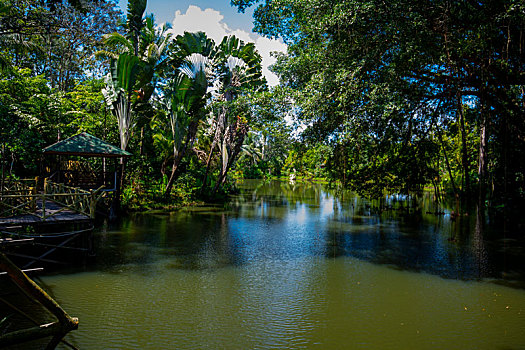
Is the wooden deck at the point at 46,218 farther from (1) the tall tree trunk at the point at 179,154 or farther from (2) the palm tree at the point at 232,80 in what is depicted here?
(2) the palm tree at the point at 232,80

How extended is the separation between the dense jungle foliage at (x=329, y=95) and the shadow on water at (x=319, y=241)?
1821 mm

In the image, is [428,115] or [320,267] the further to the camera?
[428,115]

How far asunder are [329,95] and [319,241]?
5603 millimetres

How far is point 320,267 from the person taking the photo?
1027cm

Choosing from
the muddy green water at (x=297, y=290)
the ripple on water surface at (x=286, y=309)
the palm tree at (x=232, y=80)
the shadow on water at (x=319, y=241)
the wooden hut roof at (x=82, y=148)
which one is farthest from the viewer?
the palm tree at (x=232, y=80)

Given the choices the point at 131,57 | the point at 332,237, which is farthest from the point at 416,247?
the point at 131,57

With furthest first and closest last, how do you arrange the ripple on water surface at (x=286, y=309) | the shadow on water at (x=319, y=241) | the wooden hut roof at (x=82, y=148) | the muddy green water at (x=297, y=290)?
the wooden hut roof at (x=82, y=148) < the shadow on water at (x=319, y=241) < the muddy green water at (x=297, y=290) < the ripple on water surface at (x=286, y=309)

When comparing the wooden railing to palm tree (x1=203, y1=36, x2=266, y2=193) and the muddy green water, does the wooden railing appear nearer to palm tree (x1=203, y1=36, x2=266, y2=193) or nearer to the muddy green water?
the muddy green water

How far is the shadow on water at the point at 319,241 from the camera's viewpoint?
1045 centimetres

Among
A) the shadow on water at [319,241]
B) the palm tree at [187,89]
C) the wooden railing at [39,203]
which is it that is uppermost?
the palm tree at [187,89]

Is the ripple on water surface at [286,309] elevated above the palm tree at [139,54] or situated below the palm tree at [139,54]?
below

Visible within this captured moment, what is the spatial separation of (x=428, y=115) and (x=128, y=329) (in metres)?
10.7

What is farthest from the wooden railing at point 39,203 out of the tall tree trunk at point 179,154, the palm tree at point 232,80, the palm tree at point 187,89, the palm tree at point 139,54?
the palm tree at point 232,80

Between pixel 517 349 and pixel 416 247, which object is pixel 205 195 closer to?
pixel 416 247
